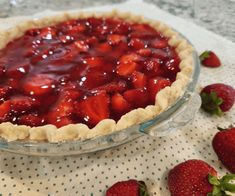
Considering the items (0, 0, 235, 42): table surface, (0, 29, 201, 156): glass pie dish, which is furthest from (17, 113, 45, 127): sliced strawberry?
(0, 0, 235, 42): table surface

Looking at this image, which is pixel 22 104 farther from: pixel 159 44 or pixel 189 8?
pixel 189 8

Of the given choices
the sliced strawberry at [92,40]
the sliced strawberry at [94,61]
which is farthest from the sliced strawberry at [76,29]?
the sliced strawberry at [94,61]

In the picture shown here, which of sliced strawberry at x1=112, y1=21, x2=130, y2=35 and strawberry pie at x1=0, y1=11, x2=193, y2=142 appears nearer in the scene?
strawberry pie at x1=0, y1=11, x2=193, y2=142

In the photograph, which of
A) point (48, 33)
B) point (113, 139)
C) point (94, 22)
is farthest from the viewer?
point (94, 22)

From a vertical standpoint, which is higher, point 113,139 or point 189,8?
point 113,139

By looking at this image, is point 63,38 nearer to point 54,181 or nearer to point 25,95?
point 25,95

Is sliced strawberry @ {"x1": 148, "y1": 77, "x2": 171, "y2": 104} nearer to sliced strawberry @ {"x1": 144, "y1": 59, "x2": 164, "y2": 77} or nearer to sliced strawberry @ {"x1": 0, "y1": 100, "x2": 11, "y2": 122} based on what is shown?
sliced strawberry @ {"x1": 144, "y1": 59, "x2": 164, "y2": 77}

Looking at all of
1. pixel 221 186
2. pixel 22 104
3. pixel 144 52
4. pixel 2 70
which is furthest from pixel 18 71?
pixel 221 186
